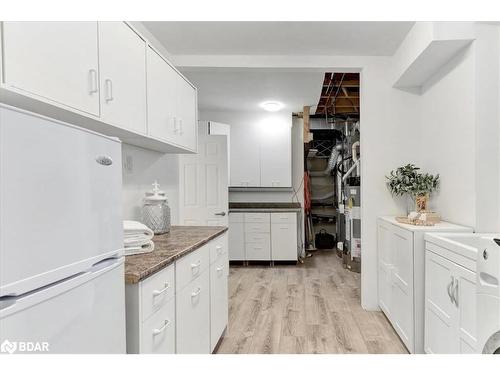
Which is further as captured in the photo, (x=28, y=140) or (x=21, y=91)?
(x=21, y=91)

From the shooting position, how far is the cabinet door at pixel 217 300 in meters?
2.11

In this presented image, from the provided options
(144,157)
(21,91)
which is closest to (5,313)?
(21,91)

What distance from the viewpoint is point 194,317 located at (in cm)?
173

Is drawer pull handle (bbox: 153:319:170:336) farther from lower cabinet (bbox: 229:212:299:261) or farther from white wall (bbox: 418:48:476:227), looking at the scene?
lower cabinet (bbox: 229:212:299:261)

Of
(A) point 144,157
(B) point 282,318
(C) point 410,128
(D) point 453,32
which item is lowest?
(B) point 282,318

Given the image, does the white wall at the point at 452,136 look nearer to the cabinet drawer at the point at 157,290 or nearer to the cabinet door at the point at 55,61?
the cabinet drawer at the point at 157,290

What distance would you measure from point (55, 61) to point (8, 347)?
931 mm

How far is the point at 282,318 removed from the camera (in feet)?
9.47

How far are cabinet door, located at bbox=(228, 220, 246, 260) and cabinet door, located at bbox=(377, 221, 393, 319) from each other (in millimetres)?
2323

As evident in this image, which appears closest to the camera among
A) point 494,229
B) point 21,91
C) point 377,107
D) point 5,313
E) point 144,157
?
point 5,313

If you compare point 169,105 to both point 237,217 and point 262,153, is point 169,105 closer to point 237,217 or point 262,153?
point 237,217

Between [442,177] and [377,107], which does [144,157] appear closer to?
[377,107]

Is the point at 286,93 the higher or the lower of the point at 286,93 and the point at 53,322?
the higher

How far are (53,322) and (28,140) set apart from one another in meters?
0.44
